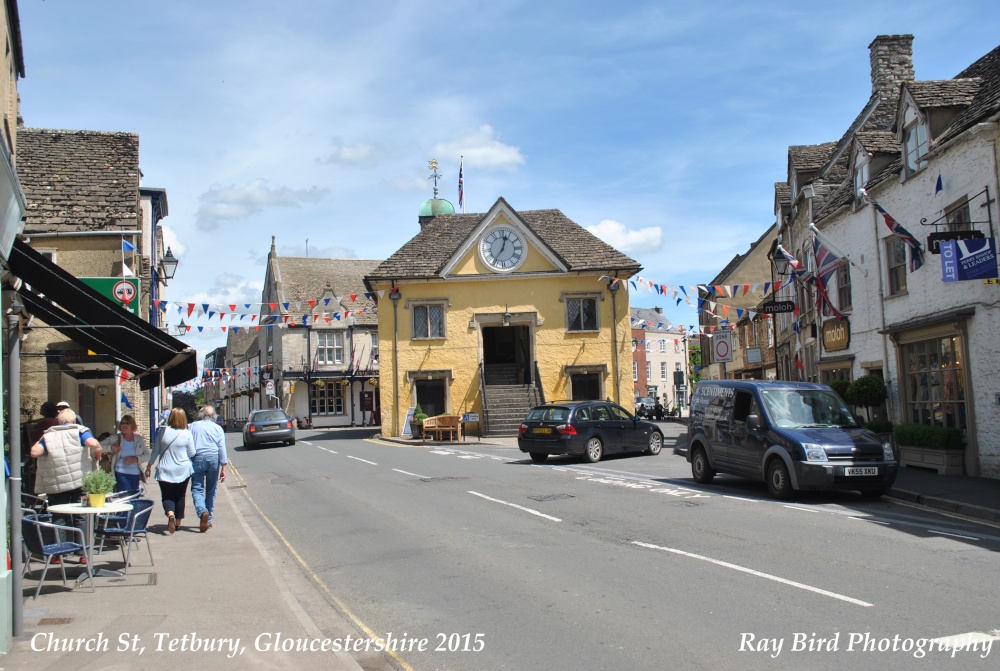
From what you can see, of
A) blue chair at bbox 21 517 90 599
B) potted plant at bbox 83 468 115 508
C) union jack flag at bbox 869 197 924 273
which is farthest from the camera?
union jack flag at bbox 869 197 924 273

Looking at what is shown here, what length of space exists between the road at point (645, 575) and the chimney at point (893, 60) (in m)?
17.1

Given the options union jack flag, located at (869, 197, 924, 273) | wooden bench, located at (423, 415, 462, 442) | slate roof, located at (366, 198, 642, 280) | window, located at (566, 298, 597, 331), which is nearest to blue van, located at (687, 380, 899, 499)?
union jack flag, located at (869, 197, 924, 273)

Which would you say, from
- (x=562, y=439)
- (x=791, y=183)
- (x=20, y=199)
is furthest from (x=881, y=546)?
(x=791, y=183)

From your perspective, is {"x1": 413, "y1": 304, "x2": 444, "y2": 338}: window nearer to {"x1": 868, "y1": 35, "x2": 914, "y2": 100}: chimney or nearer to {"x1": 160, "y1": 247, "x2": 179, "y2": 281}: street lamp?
{"x1": 160, "y1": 247, "x2": 179, "y2": 281}: street lamp

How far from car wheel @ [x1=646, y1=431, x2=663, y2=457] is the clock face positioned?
49.7 feet

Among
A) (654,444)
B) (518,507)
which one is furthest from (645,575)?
(654,444)

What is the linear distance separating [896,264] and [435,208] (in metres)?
36.7

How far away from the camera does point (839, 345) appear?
72.9ft

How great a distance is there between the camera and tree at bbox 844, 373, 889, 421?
62.0 feet

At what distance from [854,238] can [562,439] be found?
28.1 feet

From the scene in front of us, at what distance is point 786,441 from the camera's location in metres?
13.4

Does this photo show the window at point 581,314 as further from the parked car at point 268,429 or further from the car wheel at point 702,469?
the car wheel at point 702,469

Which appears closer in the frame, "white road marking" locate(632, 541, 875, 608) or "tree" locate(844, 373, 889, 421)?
"white road marking" locate(632, 541, 875, 608)

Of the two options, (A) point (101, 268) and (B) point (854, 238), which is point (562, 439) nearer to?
(B) point (854, 238)
